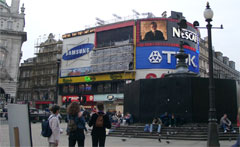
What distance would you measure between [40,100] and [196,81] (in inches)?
2369

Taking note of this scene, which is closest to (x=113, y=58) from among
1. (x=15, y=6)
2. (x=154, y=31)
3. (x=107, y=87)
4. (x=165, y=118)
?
(x=107, y=87)

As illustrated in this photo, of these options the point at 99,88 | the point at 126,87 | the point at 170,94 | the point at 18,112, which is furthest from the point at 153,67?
the point at 18,112

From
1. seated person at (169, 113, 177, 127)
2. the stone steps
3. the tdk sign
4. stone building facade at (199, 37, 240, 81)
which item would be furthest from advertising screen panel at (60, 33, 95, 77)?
seated person at (169, 113, 177, 127)

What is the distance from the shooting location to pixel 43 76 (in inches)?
2793

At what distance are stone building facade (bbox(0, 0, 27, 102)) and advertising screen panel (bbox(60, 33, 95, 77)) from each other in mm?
11547

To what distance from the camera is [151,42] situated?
169 ft

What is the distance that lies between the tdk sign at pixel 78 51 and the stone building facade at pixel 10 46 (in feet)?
37.4

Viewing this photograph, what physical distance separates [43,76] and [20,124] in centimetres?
6862

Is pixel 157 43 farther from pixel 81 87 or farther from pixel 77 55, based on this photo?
pixel 81 87

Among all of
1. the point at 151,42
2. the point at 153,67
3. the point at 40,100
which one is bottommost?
the point at 40,100

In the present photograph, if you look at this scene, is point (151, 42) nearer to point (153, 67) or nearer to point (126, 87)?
point (153, 67)

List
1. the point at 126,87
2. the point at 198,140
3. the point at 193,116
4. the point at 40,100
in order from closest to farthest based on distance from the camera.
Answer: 1. the point at 198,140
2. the point at 193,116
3. the point at 126,87
4. the point at 40,100

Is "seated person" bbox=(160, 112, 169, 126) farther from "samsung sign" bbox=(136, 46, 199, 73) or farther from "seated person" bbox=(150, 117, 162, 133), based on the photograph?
"samsung sign" bbox=(136, 46, 199, 73)

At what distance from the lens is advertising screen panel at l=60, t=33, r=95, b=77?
5966cm
